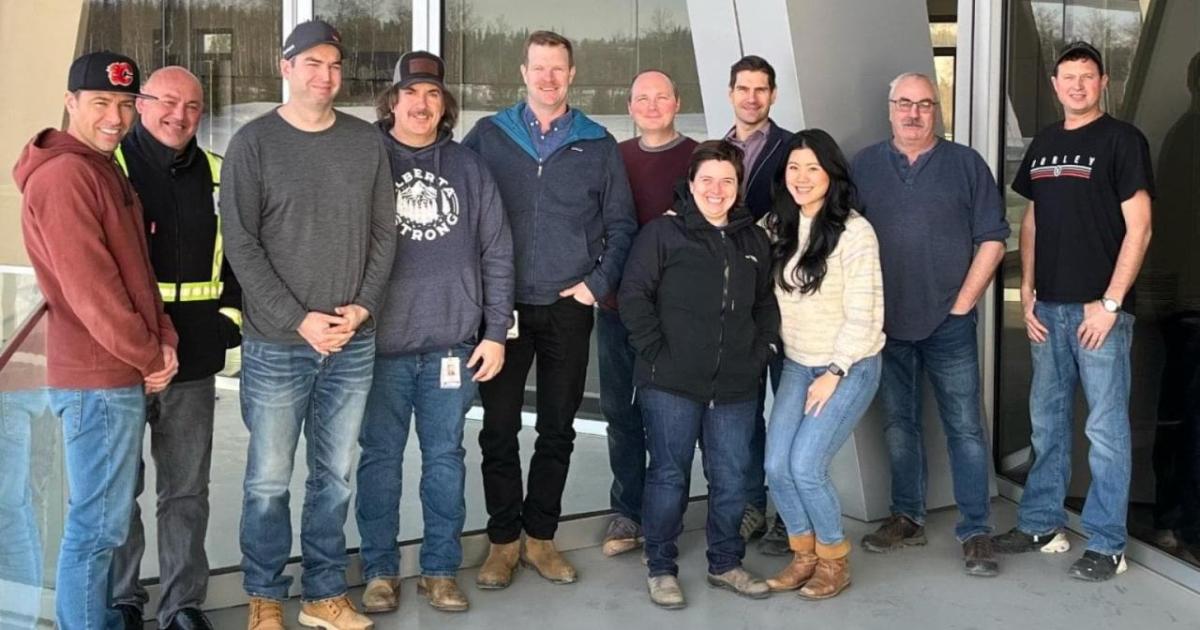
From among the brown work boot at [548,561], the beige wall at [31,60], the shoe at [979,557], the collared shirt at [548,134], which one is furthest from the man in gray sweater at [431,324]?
the shoe at [979,557]

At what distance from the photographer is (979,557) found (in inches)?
175

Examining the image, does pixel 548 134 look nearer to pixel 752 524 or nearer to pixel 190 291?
pixel 190 291

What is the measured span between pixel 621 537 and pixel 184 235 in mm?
2014

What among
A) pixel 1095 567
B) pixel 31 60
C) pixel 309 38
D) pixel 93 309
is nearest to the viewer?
pixel 93 309

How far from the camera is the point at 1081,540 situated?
191 inches

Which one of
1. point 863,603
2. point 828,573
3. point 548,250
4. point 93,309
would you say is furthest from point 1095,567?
point 93,309

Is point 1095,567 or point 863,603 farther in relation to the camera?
point 1095,567

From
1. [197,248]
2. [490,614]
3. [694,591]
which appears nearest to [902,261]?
[694,591]

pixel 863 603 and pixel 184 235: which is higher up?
pixel 184 235

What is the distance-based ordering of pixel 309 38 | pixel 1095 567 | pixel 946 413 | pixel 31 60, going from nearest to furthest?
pixel 309 38, pixel 1095 567, pixel 946 413, pixel 31 60

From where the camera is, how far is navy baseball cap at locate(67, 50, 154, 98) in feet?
9.95

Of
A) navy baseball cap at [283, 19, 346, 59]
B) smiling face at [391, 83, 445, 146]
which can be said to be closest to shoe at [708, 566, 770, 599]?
smiling face at [391, 83, 445, 146]

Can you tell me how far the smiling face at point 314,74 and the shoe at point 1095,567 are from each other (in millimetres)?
3024

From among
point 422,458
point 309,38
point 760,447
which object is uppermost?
point 309,38
